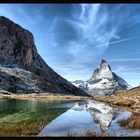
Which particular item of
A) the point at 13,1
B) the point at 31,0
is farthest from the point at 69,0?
the point at 13,1

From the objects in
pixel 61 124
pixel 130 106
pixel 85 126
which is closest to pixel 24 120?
pixel 61 124

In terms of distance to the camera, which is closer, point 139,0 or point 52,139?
point 52,139

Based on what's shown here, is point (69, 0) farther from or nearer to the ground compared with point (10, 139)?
farther from the ground

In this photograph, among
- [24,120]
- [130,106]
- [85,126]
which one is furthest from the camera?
[130,106]

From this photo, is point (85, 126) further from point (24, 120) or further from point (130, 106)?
point (130, 106)

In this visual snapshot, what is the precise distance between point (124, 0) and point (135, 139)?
2.70 m

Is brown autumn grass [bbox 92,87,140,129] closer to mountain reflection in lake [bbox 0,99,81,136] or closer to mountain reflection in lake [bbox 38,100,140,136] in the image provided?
mountain reflection in lake [bbox 38,100,140,136]

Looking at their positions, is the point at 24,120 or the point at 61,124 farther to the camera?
the point at 24,120

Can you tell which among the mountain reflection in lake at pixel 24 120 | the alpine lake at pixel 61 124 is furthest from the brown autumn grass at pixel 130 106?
the mountain reflection in lake at pixel 24 120

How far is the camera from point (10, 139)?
557 cm

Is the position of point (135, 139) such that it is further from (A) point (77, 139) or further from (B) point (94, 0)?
(B) point (94, 0)

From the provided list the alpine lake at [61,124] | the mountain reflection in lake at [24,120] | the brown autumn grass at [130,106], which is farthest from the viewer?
the brown autumn grass at [130,106]

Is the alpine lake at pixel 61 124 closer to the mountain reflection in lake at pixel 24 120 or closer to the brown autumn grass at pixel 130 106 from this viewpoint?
the mountain reflection in lake at pixel 24 120

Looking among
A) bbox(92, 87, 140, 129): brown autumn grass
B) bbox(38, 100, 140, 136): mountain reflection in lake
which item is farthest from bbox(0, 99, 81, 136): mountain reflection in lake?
bbox(92, 87, 140, 129): brown autumn grass
